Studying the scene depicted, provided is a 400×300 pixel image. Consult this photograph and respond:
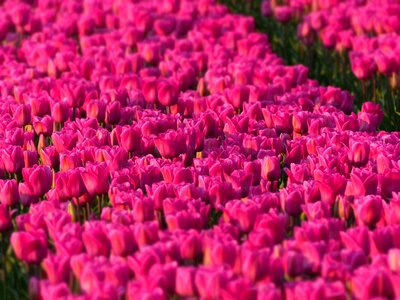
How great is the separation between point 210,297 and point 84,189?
139cm

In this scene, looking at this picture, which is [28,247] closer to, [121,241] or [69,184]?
[121,241]

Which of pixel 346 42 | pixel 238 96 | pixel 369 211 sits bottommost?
pixel 346 42

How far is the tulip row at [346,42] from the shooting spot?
7578 mm

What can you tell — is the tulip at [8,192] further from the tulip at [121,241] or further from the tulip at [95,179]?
the tulip at [121,241]

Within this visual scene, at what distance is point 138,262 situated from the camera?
3875 mm

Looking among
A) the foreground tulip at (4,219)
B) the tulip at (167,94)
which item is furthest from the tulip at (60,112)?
the foreground tulip at (4,219)

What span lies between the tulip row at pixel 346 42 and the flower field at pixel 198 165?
3 centimetres

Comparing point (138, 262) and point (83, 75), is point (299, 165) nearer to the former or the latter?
point (138, 262)

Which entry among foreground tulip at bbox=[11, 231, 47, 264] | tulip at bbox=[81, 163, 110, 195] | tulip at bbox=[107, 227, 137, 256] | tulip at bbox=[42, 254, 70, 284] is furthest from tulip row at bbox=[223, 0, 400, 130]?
tulip at bbox=[42, 254, 70, 284]

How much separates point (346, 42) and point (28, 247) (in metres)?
5.22

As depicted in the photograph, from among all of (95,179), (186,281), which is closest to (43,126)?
(95,179)

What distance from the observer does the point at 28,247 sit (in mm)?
4125

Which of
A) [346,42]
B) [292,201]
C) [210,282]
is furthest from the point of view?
[346,42]

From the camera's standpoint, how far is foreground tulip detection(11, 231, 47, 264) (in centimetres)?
412
